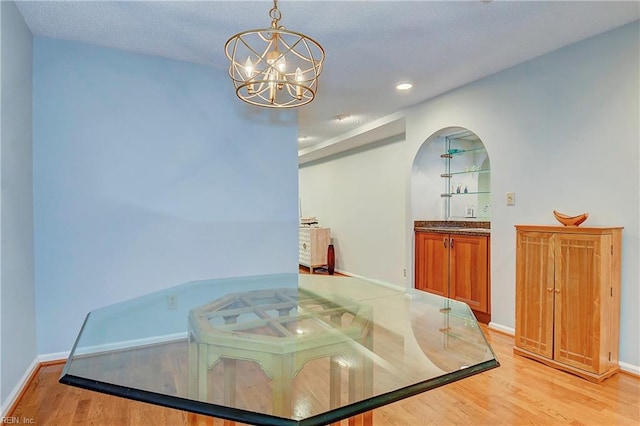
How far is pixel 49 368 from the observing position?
2.46 meters


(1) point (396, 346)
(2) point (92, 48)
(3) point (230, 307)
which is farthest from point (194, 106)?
(1) point (396, 346)

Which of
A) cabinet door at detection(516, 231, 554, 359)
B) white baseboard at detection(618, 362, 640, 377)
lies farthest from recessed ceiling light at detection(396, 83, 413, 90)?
white baseboard at detection(618, 362, 640, 377)

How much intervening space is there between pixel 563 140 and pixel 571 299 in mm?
1172

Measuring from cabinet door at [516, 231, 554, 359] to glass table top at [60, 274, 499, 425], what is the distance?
3.66ft

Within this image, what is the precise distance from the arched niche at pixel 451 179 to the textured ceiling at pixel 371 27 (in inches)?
43.1

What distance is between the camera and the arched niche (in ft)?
13.4

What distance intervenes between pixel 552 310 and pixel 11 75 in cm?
370

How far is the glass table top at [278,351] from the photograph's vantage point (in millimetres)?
935

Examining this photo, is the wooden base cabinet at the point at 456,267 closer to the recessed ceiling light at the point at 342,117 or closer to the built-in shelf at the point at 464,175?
the built-in shelf at the point at 464,175

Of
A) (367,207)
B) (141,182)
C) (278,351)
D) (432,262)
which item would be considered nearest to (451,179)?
(432,262)

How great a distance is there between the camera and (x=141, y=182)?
2.83 metres

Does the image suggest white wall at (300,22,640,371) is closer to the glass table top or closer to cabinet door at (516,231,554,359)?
cabinet door at (516,231,554,359)

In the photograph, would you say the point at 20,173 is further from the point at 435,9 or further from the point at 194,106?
the point at 435,9

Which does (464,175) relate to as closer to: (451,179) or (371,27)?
(451,179)
